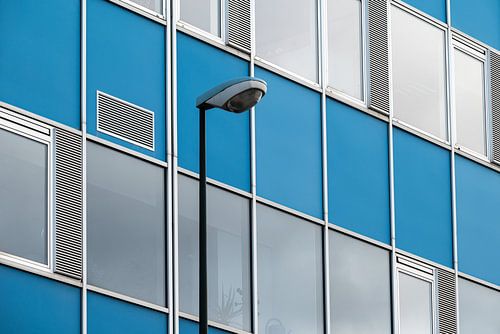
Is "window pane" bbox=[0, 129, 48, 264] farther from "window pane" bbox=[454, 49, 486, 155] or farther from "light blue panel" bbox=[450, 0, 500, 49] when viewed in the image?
"light blue panel" bbox=[450, 0, 500, 49]

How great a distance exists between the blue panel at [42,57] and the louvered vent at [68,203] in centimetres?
30

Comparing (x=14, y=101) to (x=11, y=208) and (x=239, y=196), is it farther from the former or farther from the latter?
(x=239, y=196)

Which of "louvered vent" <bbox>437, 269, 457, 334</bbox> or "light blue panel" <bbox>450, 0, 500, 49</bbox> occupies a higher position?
"light blue panel" <bbox>450, 0, 500, 49</bbox>

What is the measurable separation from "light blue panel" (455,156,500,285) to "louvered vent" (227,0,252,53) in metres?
5.04

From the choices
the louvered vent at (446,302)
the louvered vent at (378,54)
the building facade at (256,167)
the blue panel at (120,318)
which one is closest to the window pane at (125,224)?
the building facade at (256,167)

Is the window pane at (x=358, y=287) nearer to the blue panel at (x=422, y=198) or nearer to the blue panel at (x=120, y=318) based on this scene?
the blue panel at (x=422, y=198)

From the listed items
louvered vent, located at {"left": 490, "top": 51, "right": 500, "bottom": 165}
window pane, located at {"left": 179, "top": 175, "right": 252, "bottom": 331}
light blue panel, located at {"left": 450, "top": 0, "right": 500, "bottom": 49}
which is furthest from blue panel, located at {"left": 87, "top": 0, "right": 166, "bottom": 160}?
louvered vent, located at {"left": 490, "top": 51, "right": 500, "bottom": 165}

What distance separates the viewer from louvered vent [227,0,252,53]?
71.7 feet

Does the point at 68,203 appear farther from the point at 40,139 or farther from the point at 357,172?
the point at 357,172

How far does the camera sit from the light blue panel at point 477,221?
82.6 ft

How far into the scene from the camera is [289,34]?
23.0 m

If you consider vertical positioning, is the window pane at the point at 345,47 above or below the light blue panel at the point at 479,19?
below

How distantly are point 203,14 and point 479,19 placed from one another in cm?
716

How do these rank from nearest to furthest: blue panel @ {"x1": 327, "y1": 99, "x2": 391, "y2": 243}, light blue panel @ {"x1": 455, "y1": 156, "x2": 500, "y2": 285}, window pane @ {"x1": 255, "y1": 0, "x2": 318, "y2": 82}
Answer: window pane @ {"x1": 255, "y1": 0, "x2": 318, "y2": 82}
blue panel @ {"x1": 327, "y1": 99, "x2": 391, "y2": 243}
light blue panel @ {"x1": 455, "y1": 156, "x2": 500, "y2": 285}
